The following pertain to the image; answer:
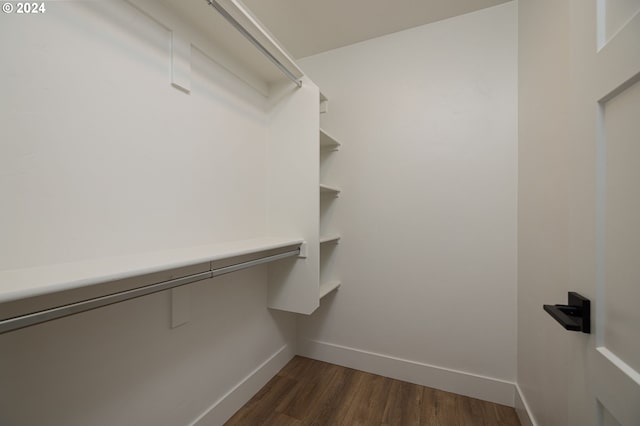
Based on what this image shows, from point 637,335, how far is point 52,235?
1442mm

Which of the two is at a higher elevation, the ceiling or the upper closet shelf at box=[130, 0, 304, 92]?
the ceiling

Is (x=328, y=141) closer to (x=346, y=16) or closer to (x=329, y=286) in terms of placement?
(x=346, y=16)

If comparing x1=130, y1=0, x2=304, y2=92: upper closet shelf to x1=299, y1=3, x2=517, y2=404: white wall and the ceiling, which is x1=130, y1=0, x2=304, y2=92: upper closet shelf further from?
x1=299, y1=3, x2=517, y2=404: white wall

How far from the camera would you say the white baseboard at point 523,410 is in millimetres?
1198

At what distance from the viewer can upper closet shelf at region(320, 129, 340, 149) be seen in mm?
1726

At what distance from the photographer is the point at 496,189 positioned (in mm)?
1504

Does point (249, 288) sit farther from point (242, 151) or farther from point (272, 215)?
point (242, 151)

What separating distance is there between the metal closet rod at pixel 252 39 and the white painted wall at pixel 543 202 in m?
1.28

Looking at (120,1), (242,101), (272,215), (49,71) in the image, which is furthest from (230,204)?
(120,1)

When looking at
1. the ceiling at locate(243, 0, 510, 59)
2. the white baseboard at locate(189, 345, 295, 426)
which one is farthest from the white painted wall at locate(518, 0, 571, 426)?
the white baseboard at locate(189, 345, 295, 426)

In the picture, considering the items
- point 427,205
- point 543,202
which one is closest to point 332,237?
point 427,205

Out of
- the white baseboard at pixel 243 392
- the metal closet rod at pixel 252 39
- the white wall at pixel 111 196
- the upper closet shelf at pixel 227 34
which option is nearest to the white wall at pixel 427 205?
the white baseboard at pixel 243 392

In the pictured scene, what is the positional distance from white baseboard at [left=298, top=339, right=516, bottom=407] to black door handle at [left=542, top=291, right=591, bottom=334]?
1.27 meters

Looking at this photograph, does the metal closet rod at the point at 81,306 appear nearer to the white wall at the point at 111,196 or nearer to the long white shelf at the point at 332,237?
the white wall at the point at 111,196
